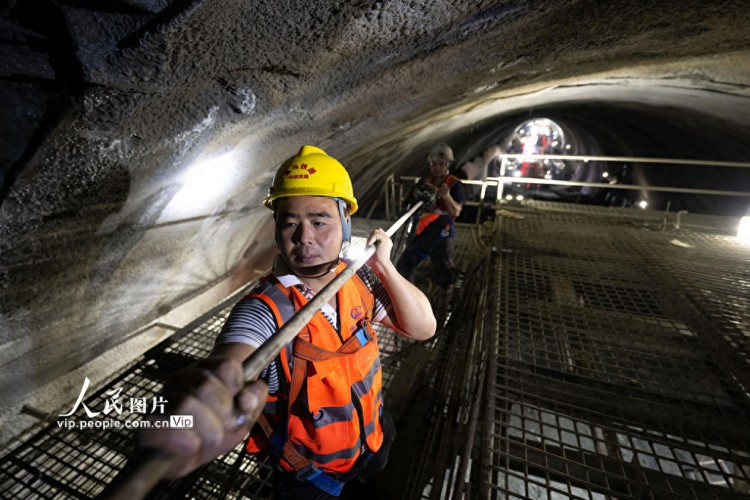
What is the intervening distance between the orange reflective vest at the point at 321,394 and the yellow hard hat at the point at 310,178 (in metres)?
0.47

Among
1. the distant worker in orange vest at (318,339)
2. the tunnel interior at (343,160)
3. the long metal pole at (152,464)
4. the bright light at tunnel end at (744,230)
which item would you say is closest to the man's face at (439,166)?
the tunnel interior at (343,160)

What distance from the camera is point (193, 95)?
1.88 metres

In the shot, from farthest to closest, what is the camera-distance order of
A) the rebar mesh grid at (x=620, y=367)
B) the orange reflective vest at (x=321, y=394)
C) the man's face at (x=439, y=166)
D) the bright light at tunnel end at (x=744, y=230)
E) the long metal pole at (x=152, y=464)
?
the bright light at tunnel end at (x=744, y=230) < the man's face at (x=439, y=166) < the rebar mesh grid at (x=620, y=367) < the orange reflective vest at (x=321, y=394) < the long metal pole at (x=152, y=464)

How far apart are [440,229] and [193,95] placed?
10.7 feet

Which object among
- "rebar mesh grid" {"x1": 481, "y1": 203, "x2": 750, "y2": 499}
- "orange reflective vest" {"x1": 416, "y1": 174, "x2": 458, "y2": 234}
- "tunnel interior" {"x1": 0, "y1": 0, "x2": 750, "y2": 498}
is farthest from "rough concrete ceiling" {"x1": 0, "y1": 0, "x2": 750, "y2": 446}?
"rebar mesh grid" {"x1": 481, "y1": 203, "x2": 750, "y2": 499}

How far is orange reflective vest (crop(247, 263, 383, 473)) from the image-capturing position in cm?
133

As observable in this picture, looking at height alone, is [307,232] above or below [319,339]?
above

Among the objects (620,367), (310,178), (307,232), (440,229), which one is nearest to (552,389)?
(620,367)

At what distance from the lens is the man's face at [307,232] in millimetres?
1513

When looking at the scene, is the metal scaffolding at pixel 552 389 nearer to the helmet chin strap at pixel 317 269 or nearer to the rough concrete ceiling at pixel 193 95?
the rough concrete ceiling at pixel 193 95

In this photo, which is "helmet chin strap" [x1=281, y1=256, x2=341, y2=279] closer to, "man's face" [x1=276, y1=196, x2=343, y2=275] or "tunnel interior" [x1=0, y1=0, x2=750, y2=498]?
"man's face" [x1=276, y1=196, x2=343, y2=275]

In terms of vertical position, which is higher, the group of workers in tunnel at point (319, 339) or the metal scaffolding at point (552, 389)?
the group of workers in tunnel at point (319, 339)

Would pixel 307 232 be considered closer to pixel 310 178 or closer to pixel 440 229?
pixel 310 178

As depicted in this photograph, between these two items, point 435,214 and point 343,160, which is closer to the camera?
point 435,214
